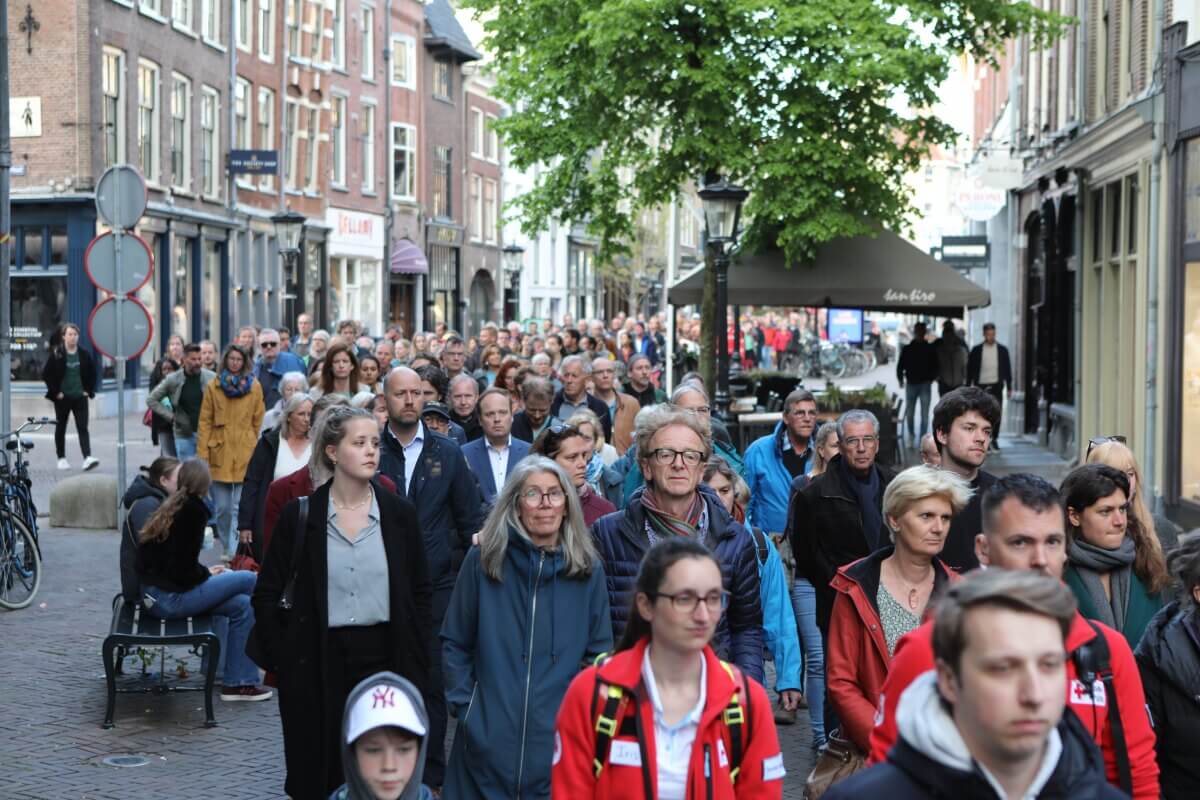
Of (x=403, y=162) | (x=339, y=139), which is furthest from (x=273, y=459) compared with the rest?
(x=403, y=162)

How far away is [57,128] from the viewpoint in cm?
3175

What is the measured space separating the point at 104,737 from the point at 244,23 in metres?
34.4

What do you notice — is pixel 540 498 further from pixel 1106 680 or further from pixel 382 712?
pixel 1106 680

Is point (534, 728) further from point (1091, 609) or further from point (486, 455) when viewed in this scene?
point (486, 455)

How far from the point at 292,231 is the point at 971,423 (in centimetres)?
2829

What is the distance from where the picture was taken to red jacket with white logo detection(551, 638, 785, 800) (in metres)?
3.99

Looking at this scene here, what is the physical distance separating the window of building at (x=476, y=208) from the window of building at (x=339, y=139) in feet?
35.8

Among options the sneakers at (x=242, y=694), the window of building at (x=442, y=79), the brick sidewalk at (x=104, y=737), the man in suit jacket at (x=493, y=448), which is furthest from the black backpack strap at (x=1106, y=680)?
the window of building at (x=442, y=79)

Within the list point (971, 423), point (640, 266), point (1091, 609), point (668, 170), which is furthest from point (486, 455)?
point (640, 266)

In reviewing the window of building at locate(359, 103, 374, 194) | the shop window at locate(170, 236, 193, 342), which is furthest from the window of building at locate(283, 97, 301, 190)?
the shop window at locate(170, 236, 193, 342)

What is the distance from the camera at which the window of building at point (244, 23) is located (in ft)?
134

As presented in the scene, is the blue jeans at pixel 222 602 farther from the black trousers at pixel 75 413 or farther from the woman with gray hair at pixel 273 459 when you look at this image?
the black trousers at pixel 75 413

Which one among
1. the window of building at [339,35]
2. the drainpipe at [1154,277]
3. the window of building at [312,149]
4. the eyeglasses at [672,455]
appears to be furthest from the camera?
the window of building at [339,35]

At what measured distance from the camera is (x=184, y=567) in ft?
30.3
